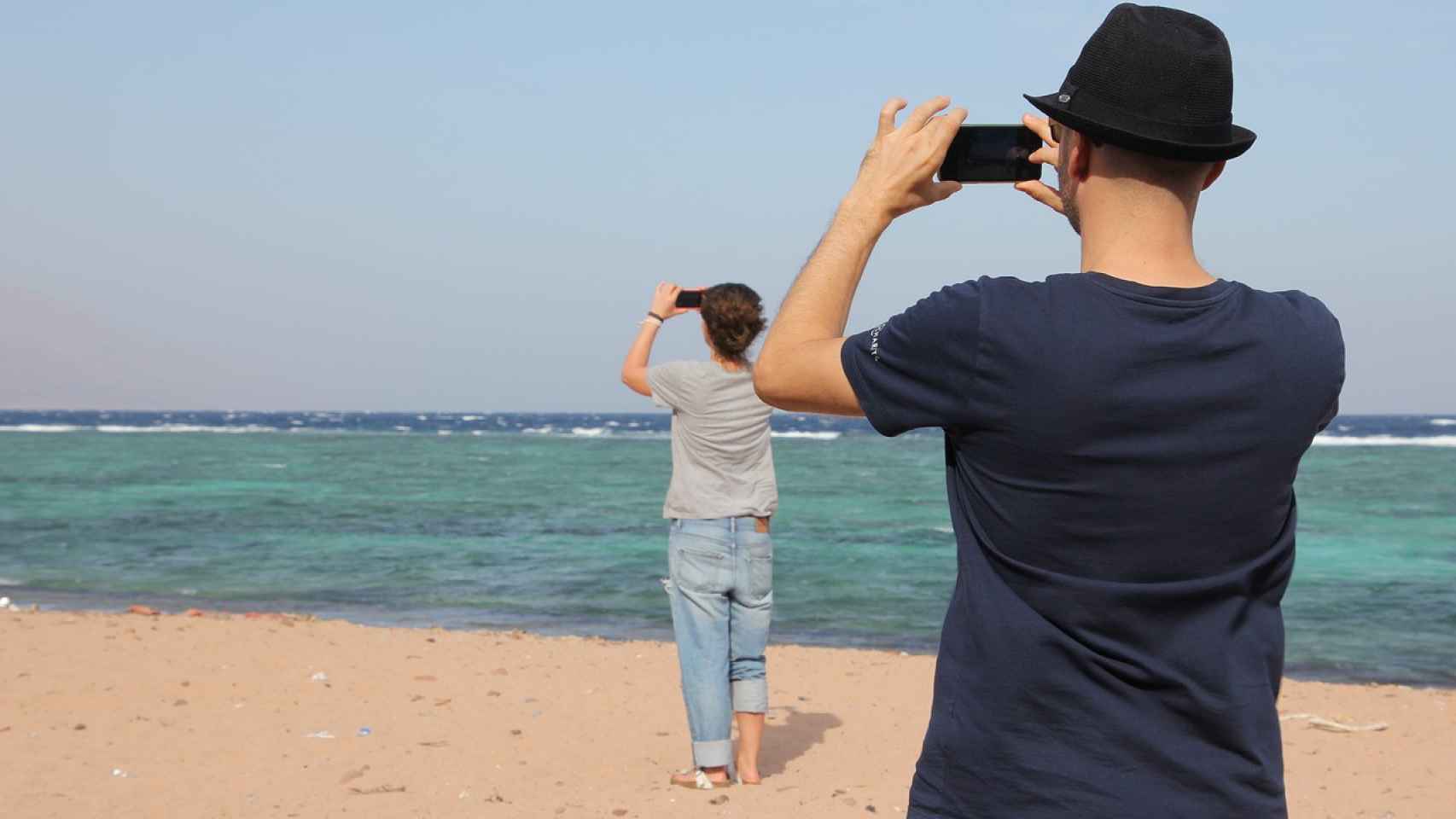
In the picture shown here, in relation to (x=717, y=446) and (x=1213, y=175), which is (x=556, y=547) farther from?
(x=1213, y=175)

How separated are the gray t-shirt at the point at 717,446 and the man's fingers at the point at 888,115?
3.73m

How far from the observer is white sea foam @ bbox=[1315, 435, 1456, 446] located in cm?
5631

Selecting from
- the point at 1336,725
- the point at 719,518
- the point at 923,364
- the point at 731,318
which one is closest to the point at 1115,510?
the point at 923,364

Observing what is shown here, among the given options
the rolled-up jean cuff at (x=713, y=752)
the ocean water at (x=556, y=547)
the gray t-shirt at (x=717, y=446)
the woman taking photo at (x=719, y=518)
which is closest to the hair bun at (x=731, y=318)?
the woman taking photo at (x=719, y=518)

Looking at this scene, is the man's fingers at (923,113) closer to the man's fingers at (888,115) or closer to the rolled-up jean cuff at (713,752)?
the man's fingers at (888,115)

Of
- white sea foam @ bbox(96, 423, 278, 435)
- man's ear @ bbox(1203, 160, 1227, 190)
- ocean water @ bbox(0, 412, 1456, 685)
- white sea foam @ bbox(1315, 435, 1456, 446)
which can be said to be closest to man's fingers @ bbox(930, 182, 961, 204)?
man's ear @ bbox(1203, 160, 1227, 190)

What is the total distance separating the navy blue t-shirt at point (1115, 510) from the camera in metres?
1.62

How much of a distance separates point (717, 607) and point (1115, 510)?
164 inches

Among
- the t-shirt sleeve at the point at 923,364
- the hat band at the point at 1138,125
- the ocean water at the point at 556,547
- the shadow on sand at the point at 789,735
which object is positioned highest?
the hat band at the point at 1138,125

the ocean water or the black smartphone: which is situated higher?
the black smartphone

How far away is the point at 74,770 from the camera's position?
6184 mm

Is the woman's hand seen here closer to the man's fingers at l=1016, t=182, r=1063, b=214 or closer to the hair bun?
the hair bun

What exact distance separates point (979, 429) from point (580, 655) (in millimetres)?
8281

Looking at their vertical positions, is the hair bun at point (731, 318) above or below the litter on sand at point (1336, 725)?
above
